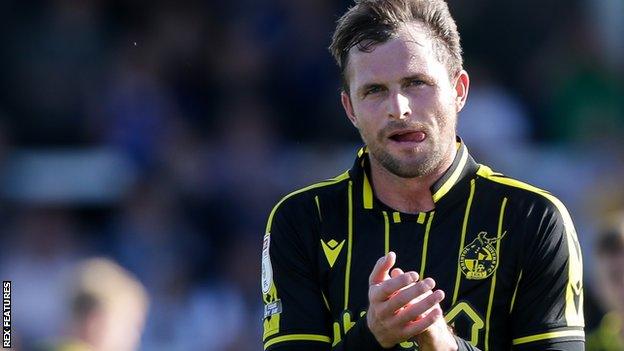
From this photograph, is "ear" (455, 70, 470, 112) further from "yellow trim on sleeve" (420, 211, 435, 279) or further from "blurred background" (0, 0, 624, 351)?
"blurred background" (0, 0, 624, 351)

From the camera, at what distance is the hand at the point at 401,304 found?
3.43 metres

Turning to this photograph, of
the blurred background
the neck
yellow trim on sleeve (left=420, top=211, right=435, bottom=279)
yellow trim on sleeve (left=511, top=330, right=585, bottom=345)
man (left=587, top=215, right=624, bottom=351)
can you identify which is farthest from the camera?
the blurred background

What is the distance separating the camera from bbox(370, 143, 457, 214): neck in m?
3.99

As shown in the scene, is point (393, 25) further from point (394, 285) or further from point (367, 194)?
point (394, 285)

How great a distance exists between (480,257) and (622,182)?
4971mm

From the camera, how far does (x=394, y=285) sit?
3430 millimetres

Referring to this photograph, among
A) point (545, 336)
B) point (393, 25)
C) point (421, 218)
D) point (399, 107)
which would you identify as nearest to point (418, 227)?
point (421, 218)

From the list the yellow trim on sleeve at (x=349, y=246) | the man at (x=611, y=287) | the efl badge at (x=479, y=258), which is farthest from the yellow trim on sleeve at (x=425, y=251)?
the man at (x=611, y=287)

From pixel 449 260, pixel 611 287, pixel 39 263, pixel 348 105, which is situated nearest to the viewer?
pixel 449 260

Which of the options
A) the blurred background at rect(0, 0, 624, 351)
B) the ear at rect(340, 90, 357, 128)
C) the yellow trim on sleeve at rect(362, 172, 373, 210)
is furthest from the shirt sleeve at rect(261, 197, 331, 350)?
the blurred background at rect(0, 0, 624, 351)

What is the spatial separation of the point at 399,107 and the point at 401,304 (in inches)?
26.0

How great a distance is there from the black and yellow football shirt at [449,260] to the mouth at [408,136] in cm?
19

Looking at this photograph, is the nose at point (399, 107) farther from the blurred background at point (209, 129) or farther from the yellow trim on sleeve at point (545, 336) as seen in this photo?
the blurred background at point (209, 129)

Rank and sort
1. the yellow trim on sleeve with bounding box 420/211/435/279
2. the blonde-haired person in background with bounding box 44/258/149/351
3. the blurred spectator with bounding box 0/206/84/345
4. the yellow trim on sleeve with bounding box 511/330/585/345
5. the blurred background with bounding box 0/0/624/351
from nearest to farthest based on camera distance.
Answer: the yellow trim on sleeve with bounding box 511/330/585/345
the yellow trim on sleeve with bounding box 420/211/435/279
the blonde-haired person in background with bounding box 44/258/149/351
the blurred spectator with bounding box 0/206/84/345
the blurred background with bounding box 0/0/624/351
